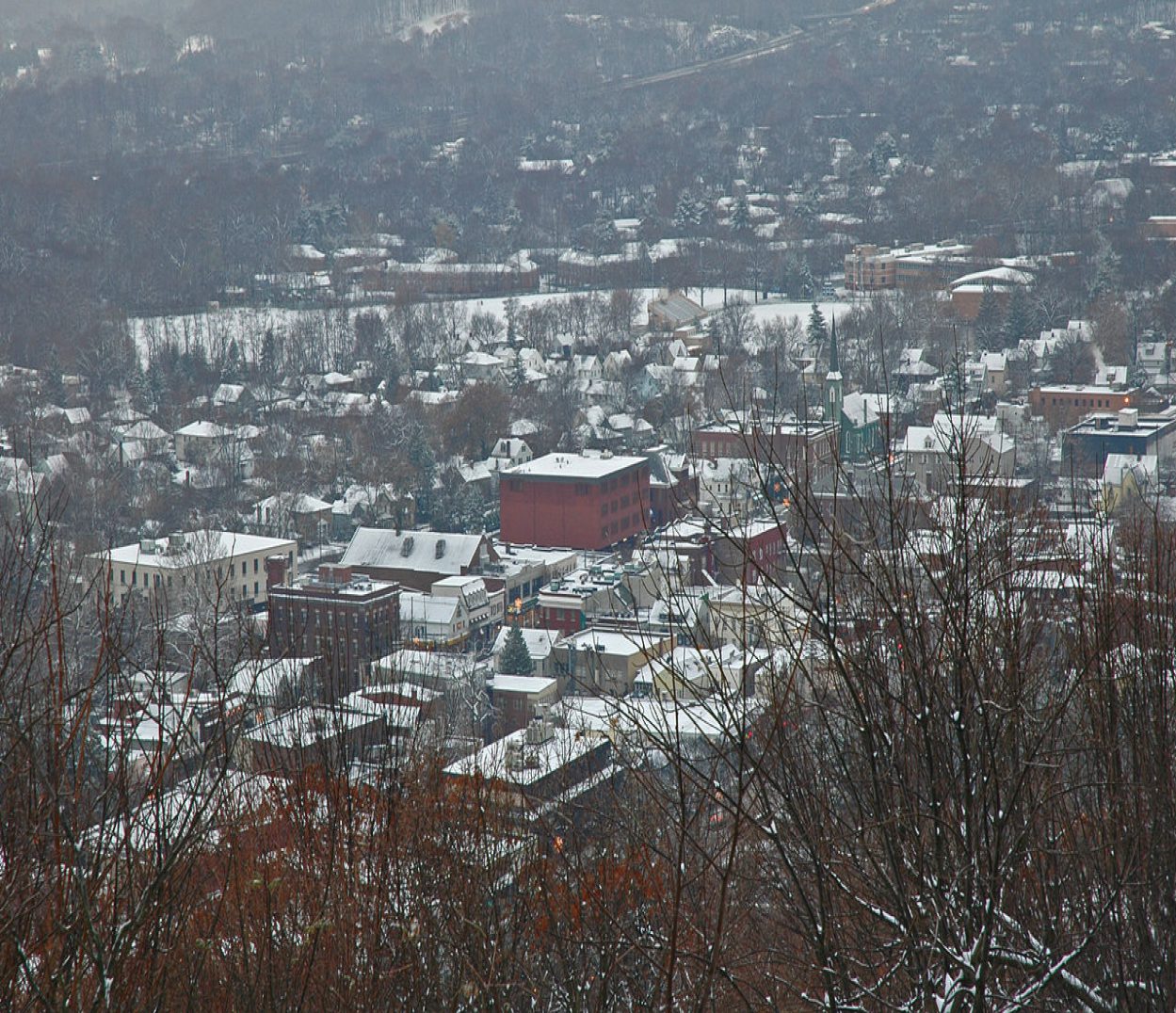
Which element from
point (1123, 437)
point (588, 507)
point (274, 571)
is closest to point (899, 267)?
point (1123, 437)

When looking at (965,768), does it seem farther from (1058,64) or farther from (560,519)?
(1058,64)

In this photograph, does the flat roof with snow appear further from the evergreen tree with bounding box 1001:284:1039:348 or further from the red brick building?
the evergreen tree with bounding box 1001:284:1039:348

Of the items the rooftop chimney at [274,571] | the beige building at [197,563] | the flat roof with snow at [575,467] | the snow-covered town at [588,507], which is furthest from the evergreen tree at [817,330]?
the rooftop chimney at [274,571]

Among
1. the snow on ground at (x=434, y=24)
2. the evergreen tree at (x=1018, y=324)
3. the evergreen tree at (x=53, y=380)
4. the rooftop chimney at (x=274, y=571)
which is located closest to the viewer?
the rooftop chimney at (x=274, y=571)

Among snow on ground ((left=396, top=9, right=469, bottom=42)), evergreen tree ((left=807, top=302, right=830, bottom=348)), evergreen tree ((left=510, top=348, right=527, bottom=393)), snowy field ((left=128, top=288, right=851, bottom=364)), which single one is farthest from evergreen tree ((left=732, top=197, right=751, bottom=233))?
snow on ground ((left=396, top=9, right=469, bottom=42))

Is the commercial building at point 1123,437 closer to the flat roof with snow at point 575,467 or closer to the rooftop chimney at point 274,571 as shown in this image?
the flat roof with snow at point 575,467
